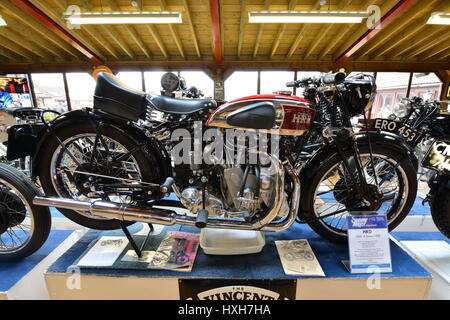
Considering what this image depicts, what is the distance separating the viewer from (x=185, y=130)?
114cm

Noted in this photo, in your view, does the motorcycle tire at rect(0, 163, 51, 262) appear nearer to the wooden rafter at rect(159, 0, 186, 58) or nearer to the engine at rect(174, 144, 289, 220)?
the engine at rect(174, 144, 289, 220)

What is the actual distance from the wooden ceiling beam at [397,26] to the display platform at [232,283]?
15.5ft

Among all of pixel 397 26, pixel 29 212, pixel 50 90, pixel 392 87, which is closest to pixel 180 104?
pixel 29 212

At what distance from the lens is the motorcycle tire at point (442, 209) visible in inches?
52.5

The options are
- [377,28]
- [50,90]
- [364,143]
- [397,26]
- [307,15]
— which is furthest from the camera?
[50,90]

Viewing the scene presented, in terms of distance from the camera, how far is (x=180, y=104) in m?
1.08

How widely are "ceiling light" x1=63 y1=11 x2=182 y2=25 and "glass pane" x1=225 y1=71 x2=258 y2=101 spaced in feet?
9.12

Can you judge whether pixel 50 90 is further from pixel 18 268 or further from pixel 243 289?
pixel 243 289

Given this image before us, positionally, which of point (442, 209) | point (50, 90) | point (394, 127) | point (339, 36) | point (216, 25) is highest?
point (339, 36)

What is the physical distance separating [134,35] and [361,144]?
5.28m

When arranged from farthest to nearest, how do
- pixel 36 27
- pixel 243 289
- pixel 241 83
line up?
pixel 241 83, pixel 36 27, pixel 243 289

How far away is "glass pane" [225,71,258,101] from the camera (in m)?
6.16

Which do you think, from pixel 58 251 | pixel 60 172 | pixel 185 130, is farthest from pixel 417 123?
pixel 58 251

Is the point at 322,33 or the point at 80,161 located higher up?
the point at 322,33
